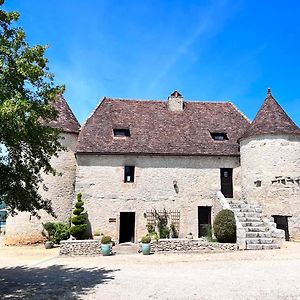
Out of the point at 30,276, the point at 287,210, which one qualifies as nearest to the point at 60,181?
the point at 30,276

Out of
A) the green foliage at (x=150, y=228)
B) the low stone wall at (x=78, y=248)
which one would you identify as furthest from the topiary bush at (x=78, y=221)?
the green foliage at (x=150, y=228)

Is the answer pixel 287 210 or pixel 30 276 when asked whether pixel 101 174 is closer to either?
pixel 30 276

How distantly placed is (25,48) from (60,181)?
1249 centimetres

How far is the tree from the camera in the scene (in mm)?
7171

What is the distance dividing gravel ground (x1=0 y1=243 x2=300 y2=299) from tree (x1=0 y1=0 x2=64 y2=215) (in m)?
2.70

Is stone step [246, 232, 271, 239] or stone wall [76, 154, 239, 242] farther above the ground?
stone wall [76, 154, 239, 242]

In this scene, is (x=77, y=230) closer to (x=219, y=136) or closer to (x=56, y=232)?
(x=56, y=232)

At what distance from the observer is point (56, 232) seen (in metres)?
18.6

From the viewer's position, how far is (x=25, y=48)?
8.31m

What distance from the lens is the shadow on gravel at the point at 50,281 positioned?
8414 millimetres

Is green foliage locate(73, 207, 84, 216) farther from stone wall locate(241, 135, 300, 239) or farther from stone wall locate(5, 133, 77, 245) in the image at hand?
stone wall locate(241, 135, 300, 239)

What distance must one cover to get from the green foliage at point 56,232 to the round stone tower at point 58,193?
521 mm

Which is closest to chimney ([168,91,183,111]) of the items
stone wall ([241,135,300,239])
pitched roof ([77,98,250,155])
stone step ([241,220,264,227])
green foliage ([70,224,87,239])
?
pitched roof ([77,98,250,155])

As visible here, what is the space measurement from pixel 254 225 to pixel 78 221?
9.74 metres
